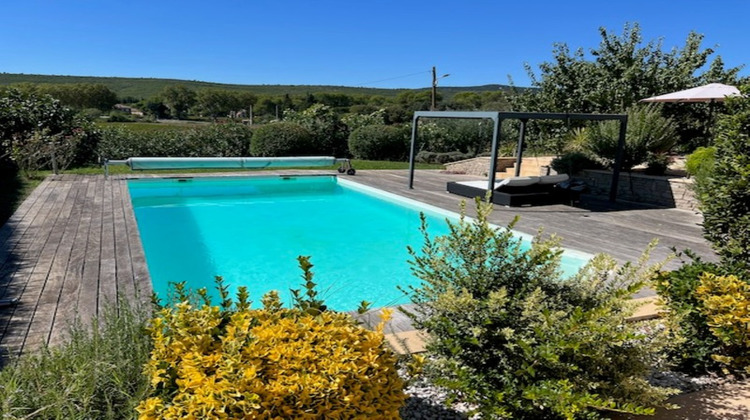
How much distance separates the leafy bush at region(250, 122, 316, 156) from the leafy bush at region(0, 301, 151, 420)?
Result: 42.4 feet

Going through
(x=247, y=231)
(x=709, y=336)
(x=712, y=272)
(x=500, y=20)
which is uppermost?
(x=500, y=20)

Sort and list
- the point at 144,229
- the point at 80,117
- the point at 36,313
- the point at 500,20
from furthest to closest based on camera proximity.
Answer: the point at 500,20
the point at 80,117
the point at 144,229
the point at 36,313

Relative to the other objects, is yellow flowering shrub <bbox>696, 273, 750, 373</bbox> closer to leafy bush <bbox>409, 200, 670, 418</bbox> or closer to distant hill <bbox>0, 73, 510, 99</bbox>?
leafy bush <bbox>409, 200, 670, 418</bbox>

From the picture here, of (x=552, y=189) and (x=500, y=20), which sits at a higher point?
(x=500, y=20)

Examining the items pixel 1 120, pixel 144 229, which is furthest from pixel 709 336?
pixel 1 120

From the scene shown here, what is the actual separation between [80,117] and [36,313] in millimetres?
11589

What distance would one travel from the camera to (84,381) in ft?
5.43

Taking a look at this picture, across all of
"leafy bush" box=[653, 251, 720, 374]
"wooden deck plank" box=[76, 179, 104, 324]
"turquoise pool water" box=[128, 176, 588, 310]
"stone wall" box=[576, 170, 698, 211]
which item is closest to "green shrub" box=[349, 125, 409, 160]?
"turquoise pool water" box=[128, 176, 588, 310]

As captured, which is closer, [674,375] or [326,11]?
[674,375]

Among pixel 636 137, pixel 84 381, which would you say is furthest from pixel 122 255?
pixel 636 137

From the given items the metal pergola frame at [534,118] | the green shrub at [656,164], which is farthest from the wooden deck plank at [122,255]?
the green shrub at [656,164]

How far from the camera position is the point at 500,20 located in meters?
23.9

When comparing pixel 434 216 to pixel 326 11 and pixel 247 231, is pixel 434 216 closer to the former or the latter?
pixel 247 231

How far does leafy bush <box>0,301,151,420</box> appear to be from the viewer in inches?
62.3
